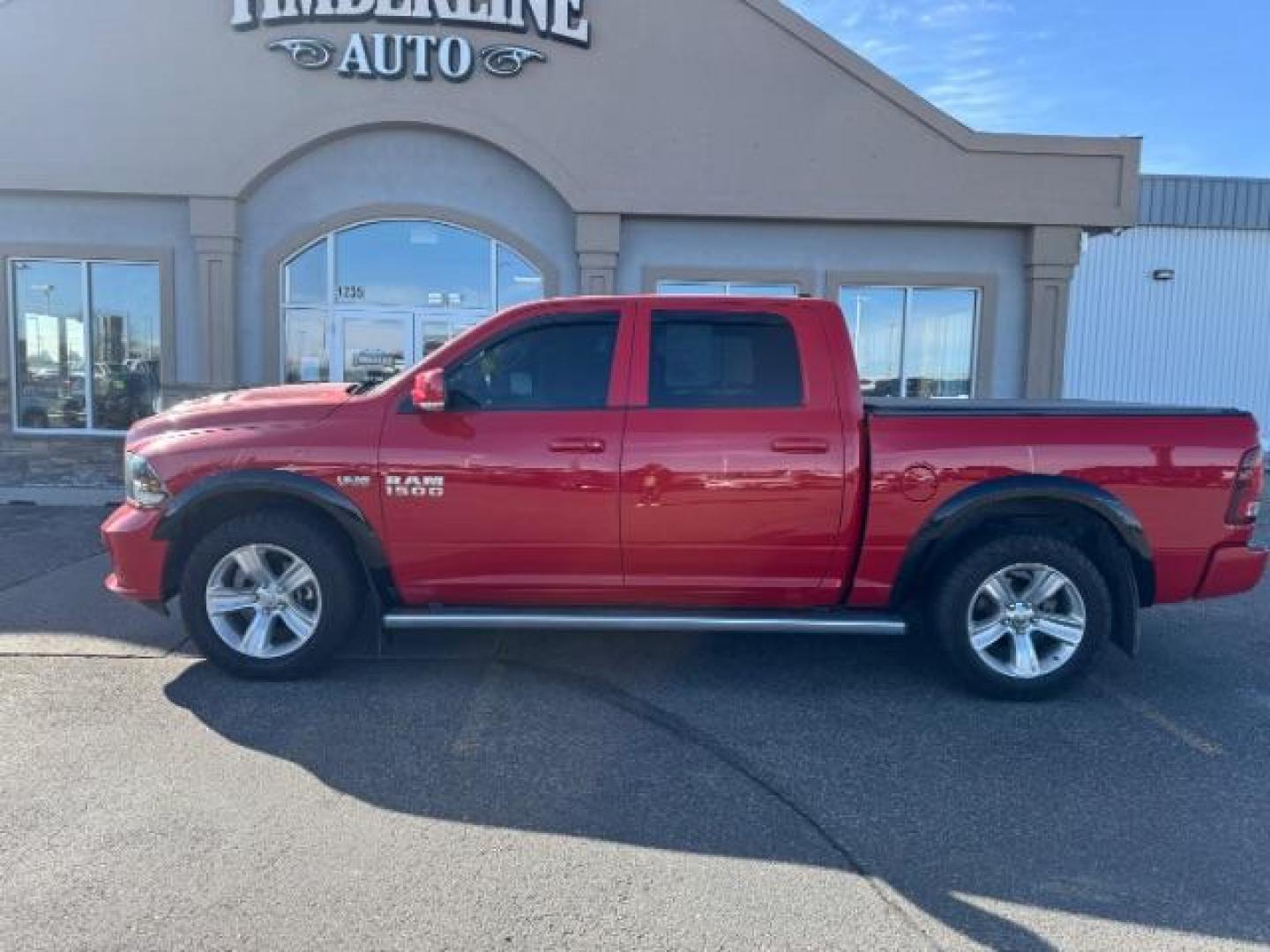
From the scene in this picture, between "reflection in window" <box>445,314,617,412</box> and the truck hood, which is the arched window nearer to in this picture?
the truck hood

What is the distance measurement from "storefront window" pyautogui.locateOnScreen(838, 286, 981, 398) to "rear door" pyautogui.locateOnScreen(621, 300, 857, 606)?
23.0 ft

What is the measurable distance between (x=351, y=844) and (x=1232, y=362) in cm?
1972

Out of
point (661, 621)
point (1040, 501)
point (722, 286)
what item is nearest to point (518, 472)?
point (661, 621)

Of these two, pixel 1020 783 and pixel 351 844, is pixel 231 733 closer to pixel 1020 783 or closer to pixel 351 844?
pixel 351 844

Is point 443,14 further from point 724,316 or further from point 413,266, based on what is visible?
point 724,316

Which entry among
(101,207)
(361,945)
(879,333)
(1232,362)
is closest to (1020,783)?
(361,945)

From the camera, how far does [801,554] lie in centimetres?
480

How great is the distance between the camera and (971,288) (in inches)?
451

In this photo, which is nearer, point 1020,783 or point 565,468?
point 1020,783

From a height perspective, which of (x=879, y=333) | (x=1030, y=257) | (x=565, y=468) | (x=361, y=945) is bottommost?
(x=361, y=945)

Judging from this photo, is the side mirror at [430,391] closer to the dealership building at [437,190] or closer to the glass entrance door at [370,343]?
the dealership building at [437,190]

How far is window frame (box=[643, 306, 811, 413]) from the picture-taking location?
4.79 m

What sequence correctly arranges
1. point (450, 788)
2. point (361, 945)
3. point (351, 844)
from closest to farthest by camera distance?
point (361, 945) < point (351, 844) < point (450, 788)

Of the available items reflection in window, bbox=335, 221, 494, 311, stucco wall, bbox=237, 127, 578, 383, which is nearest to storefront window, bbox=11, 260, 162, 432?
stucco wall, bbox=237, 127, 578, 383
